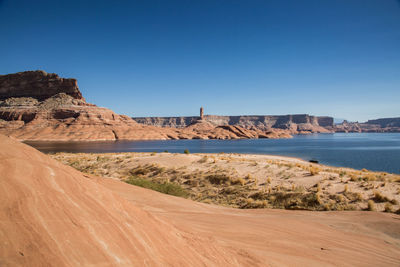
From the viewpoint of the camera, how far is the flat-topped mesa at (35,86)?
4919 inches

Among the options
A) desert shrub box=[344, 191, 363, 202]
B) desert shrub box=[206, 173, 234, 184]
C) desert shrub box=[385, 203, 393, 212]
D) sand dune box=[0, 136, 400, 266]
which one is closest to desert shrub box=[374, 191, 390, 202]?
desert shrub box=[344, 191, 363, 202]

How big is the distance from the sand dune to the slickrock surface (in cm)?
9286

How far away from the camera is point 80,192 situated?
3.13m

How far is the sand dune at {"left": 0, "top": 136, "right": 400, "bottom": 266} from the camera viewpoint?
2.26m

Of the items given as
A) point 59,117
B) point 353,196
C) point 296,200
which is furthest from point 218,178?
point 59,117

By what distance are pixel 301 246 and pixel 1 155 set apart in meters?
5.34

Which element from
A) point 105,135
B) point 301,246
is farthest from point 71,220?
point 105,135

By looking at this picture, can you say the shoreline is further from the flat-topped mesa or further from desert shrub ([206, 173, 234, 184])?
the flat-topped mesa

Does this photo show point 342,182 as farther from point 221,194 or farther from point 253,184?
point 221,194

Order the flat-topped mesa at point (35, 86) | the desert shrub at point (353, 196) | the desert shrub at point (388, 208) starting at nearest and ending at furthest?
the desert shrub at point (388, 208) < the desert shrub at point (353, 196) < the flat-topped mesa at point (35, 86)

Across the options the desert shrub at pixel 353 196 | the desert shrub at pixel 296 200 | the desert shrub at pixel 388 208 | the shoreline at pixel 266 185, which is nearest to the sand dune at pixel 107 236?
the desert shrub at pixel 388 208

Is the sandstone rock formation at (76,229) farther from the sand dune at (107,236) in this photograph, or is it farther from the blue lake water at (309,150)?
the blue lake water at (309,150)

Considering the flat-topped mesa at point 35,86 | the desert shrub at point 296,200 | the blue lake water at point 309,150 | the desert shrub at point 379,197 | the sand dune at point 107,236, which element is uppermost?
the flat-topped mesa at point 35,86

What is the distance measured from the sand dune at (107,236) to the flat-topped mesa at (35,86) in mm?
139589
